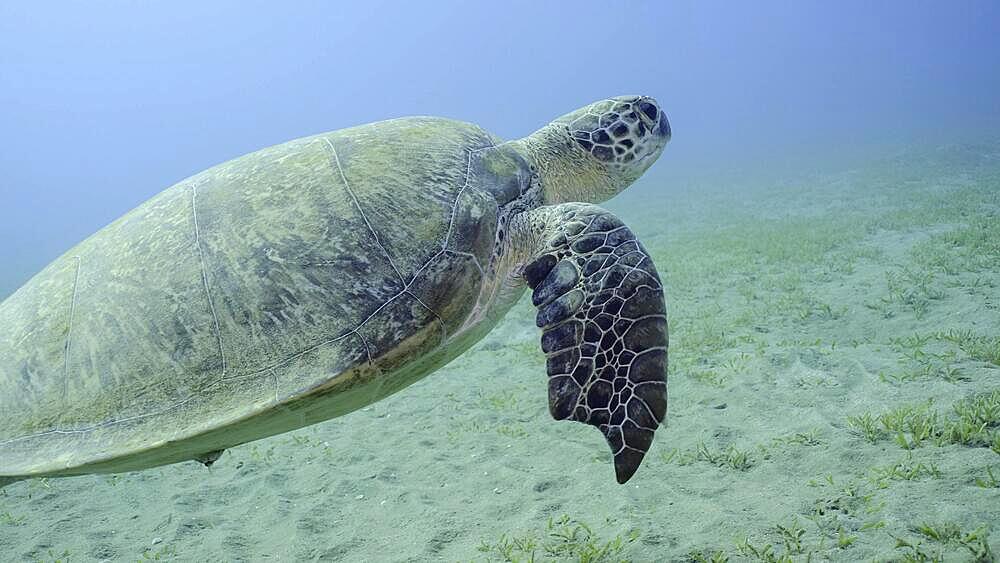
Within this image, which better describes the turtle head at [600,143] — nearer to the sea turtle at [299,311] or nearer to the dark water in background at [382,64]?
the sea turtle at [299,311]

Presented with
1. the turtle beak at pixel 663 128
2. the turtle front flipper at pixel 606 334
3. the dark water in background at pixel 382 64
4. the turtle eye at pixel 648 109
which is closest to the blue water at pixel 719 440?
the turtle front flipper at pixel 606 334

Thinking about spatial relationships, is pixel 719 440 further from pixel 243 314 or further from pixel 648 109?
pixel 243 314

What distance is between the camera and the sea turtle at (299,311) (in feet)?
Answer: 7.24

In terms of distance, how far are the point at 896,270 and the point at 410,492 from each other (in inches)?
240

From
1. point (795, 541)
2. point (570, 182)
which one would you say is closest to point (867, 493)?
point (795, 541)

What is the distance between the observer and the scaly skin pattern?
2.22 metres

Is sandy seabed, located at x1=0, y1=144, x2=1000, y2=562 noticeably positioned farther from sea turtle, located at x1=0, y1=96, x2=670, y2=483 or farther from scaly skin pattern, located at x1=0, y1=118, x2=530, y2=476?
scaly skin pattern, located at x1=0, y1=118, x2=530, y2=476

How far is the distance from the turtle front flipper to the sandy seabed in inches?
30.8

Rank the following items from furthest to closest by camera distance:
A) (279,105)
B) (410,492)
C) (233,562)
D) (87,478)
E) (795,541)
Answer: (279,105) < (87,478) < (410,492) < (233,562) < (795,541)

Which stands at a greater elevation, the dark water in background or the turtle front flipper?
the dark water in background

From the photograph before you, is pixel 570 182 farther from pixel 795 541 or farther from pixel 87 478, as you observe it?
pixel 87 478

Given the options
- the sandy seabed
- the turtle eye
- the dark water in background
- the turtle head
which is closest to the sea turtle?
the sandy seabed

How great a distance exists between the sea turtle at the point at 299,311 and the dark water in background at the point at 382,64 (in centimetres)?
10485

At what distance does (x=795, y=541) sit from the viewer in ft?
7.44
